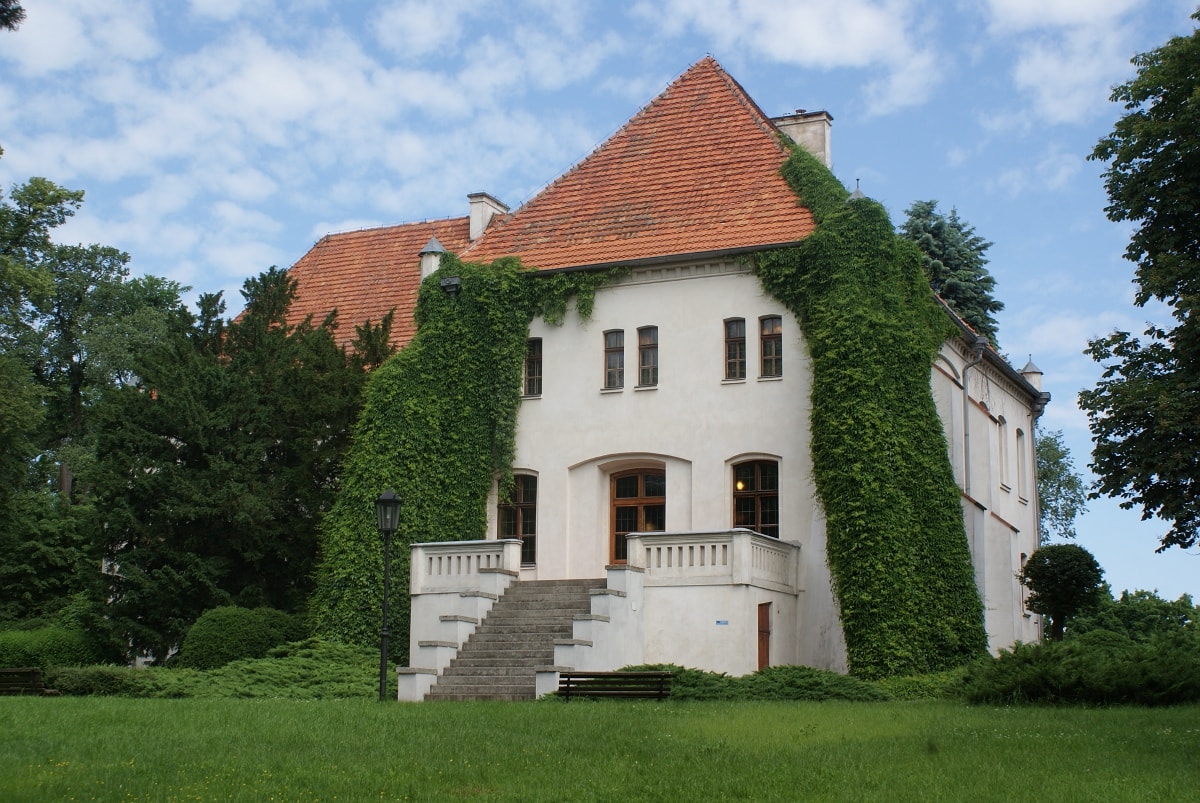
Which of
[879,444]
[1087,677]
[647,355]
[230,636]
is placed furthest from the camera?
[647,355]

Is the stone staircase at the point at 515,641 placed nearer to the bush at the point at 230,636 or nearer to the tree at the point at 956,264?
the bush at the point at 230,636

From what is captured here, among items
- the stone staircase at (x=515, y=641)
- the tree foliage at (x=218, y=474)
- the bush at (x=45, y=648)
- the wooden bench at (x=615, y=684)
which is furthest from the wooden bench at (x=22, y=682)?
the wooden bench at (x=615, y=684)

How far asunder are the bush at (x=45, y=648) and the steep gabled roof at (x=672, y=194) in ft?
42.8

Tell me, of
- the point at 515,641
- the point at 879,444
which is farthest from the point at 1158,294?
the point at 515,641

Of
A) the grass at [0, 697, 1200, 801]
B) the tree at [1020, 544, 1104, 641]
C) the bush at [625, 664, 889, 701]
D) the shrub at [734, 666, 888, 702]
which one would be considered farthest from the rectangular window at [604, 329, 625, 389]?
the grass at [0, 697, 1200, 801]

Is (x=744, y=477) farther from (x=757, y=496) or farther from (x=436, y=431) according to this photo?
(x=436, y=431)

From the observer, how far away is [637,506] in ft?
100

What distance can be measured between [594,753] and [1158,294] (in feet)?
A: 56.0

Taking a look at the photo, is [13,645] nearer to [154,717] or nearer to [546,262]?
[546,262]

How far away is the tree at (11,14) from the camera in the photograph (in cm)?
973

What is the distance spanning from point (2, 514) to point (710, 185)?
901 inches

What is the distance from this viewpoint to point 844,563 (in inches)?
1078

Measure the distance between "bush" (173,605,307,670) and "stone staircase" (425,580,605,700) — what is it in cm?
500

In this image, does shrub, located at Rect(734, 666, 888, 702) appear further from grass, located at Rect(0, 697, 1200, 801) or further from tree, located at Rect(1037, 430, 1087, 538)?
tree, located at Rect(1037, 430, 1087, 538)
